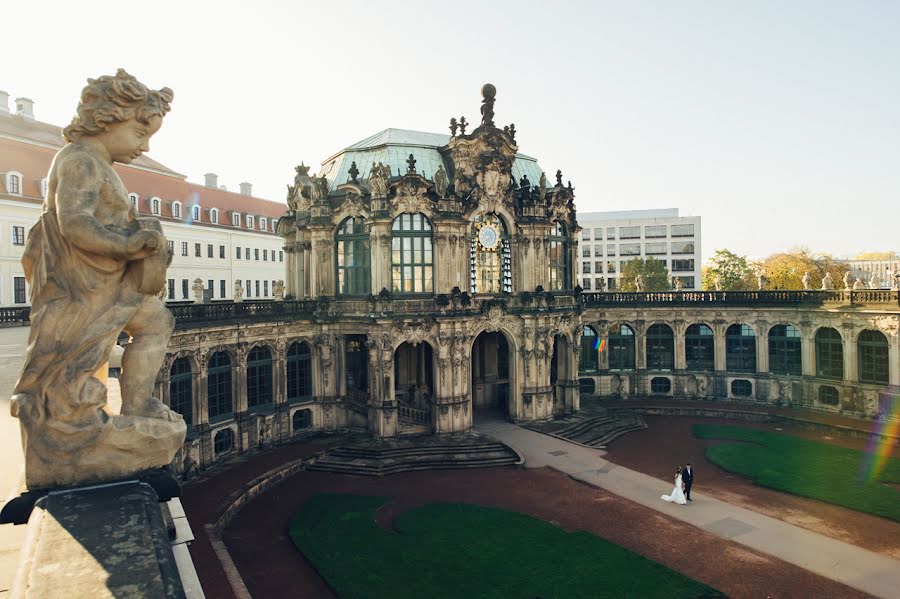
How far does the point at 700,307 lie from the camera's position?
168 ft

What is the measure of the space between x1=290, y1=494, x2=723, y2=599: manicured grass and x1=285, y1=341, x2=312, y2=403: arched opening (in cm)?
1283

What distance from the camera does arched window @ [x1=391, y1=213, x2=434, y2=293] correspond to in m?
39.7

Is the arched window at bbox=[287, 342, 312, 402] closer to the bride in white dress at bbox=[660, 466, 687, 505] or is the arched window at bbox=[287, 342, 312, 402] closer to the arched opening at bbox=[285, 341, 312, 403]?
the arched opening at bbox=[285, 341, 312, 403]

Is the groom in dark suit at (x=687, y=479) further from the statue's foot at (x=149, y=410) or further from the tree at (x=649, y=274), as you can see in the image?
the tree at (x=649, y=274)

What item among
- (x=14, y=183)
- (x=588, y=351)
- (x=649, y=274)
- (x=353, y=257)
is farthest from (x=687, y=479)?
(x=649, y=274)

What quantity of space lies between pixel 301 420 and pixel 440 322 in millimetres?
11652

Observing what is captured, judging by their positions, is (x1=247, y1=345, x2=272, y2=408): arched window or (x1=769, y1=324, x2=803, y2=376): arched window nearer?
(x1=247, y1=345, x2=272, y2=408): arched window

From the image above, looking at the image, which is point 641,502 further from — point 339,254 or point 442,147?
point 442,147

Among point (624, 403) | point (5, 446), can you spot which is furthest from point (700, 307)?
point (5, 446)

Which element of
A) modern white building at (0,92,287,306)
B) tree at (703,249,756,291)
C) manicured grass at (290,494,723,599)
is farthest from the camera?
tree at (703,249,756,291)

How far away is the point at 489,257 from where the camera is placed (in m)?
42.6

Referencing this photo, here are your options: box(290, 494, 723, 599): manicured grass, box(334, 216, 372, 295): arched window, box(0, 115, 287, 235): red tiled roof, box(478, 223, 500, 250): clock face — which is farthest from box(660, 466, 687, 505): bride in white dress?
box(0, 115, 287, 235): red tiled roof

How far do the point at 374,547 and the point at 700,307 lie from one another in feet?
126

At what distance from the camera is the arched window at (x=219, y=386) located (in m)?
33.8
